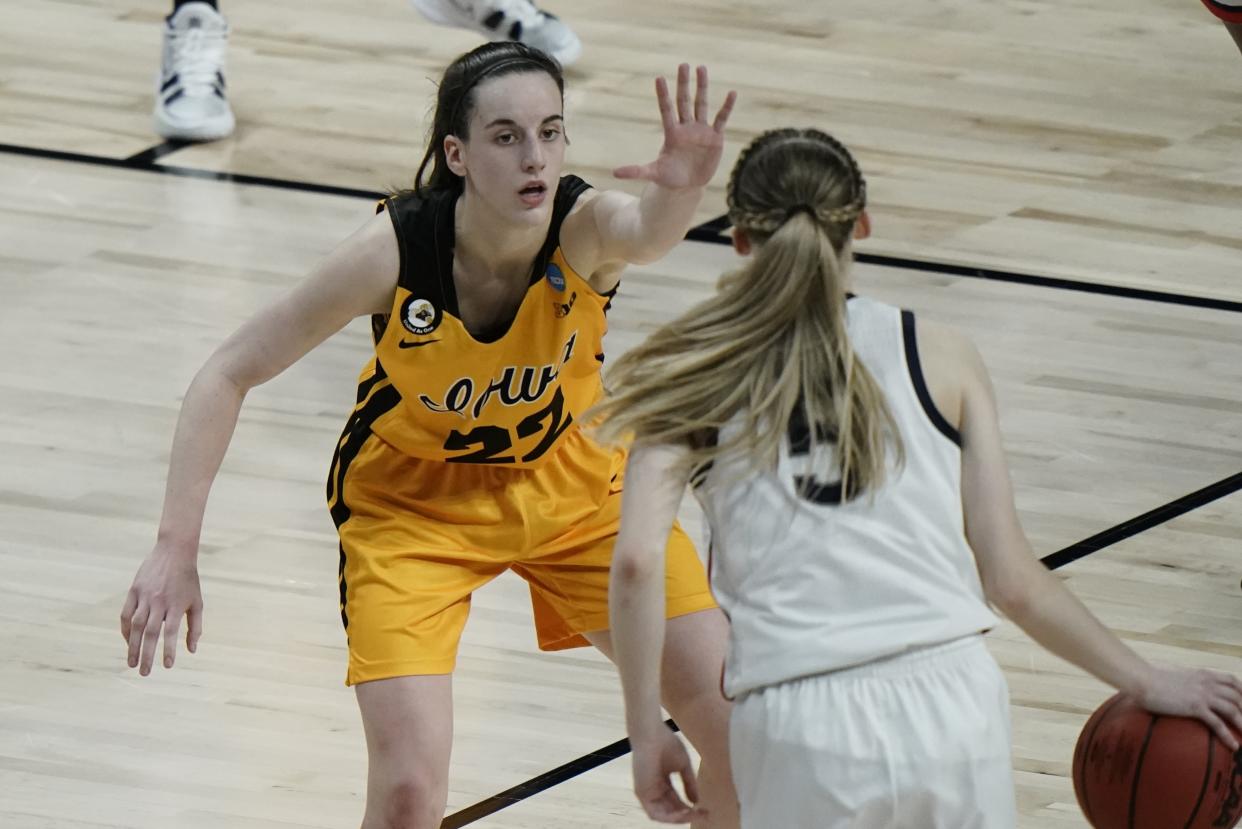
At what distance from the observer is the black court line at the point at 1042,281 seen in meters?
5.87

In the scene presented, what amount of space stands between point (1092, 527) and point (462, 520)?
71.0 inches

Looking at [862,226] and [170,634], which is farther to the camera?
[170,634]

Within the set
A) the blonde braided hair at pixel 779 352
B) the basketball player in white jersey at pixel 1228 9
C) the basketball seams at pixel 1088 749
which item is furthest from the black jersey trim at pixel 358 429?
the basketball player in white jersey at pixel 1228 9

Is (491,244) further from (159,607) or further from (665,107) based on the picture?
(159,607)

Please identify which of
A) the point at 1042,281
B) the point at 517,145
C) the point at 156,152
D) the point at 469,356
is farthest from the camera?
the point at 156,152

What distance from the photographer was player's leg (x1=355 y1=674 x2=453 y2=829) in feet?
9.69

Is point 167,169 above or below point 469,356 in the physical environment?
below

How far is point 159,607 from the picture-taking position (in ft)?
9.73

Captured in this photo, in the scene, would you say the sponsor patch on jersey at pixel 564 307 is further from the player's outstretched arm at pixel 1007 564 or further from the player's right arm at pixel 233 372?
the player's outstretched arm at pixel 1007 564

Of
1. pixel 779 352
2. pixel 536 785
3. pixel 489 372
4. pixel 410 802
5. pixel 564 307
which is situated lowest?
pixel 536 785

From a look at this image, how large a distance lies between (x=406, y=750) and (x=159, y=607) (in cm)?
40

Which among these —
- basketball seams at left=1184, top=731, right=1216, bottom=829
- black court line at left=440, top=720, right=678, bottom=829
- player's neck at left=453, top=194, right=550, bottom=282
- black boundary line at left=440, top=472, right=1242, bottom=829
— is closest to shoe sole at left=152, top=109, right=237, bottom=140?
black boundary line at left=440, top=472, right=1242, bottom=829

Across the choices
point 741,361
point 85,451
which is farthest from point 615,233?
point 85,451

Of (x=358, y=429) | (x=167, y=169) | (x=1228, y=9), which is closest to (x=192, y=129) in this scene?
(x=167, y=169)
